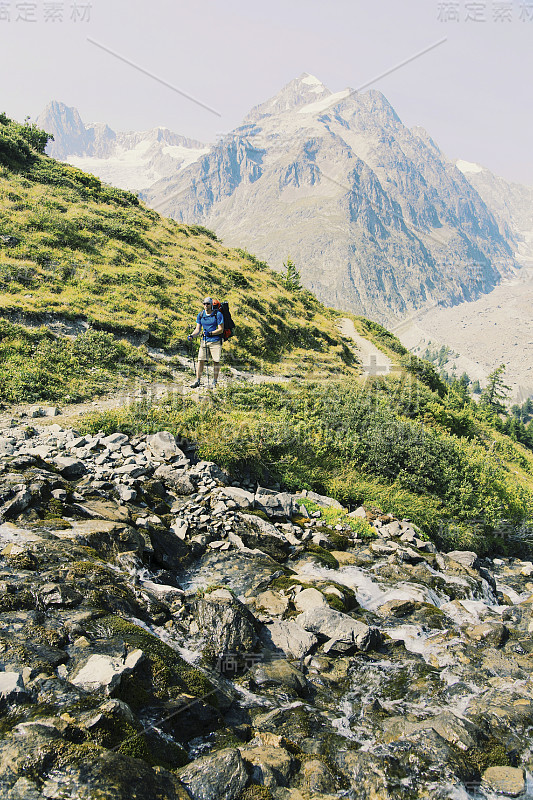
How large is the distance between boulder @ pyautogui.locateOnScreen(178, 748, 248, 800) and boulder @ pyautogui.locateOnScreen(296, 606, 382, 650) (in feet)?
12.6

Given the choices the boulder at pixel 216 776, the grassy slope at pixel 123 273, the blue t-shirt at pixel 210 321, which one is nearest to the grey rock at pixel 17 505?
the boulder at pixel 216 776

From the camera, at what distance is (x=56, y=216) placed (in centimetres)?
2692

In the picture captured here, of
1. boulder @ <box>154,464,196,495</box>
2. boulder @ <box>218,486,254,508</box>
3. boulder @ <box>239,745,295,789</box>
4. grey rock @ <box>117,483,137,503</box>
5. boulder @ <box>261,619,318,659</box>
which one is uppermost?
grey rock @ <box>117,483,137,503</box>

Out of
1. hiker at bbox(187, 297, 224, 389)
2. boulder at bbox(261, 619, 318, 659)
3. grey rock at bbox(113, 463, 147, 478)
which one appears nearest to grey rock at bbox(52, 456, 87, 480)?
grey rock at bbox(113, 463, 147, 478)

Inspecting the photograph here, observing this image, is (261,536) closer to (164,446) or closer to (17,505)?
(164,446)

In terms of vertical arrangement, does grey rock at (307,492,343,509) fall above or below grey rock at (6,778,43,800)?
below

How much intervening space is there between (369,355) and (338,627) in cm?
3629

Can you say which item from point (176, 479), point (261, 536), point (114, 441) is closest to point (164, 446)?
point (176, 479)

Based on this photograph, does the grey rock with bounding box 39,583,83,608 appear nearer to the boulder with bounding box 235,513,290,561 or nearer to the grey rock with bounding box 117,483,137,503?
the grey rock with bounding box 117,483,137,503

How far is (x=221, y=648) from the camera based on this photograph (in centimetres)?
778

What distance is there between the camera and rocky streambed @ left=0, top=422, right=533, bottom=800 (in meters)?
5.03

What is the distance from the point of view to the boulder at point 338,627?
890 centimetres

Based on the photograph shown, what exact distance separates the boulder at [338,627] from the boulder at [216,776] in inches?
151

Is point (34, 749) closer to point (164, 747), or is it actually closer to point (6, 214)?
point (164, 747)
